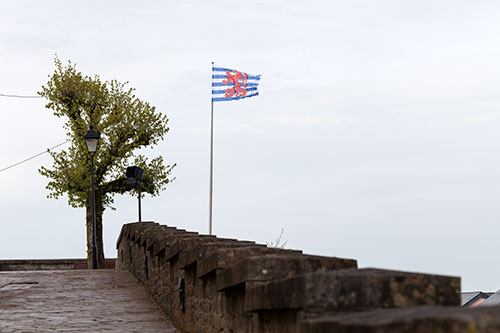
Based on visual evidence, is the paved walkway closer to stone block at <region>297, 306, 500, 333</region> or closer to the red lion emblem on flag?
stone block at <region>297, 306, 500, 333</region>

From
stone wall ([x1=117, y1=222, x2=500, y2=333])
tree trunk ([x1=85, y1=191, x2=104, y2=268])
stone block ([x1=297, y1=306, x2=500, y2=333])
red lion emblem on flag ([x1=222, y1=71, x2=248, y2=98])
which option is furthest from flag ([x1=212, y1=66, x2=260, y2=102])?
stone block ([x1=297, y1=306, x2=500, y2=333])

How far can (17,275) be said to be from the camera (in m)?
19.7

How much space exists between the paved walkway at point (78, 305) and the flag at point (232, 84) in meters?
13.5

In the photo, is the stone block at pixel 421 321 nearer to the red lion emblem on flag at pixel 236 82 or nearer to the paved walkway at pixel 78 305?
the paved walkway at pixel 78 305

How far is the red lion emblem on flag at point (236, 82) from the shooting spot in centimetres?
3103

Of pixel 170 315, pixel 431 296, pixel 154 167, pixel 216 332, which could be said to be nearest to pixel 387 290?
pixel 431 296

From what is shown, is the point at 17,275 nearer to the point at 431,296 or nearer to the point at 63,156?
the point at 63,156

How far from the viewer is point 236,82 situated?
31.2m

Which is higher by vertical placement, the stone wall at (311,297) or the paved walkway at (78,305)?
the stone wall at (311,297)

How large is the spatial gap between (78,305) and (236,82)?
758 inches

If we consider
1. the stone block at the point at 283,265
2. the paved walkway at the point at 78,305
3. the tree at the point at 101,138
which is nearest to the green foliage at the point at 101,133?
the tree at the point at 101,138

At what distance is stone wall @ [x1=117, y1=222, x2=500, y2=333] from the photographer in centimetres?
259

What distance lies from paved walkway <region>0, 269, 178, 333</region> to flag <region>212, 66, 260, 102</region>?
13.5 m

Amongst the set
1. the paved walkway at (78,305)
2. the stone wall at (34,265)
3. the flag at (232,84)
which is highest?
the flag at (232,84)
